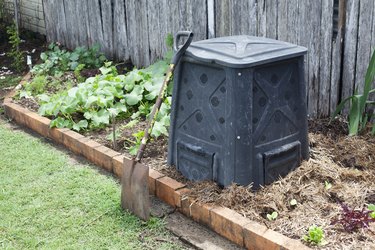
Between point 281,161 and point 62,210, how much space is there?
5.13ft

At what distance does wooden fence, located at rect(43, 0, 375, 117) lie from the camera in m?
4.73

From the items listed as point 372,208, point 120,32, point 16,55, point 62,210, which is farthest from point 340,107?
point 16,55

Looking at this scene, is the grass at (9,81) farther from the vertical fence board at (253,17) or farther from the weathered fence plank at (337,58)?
the weathered fence plank at (337,58)

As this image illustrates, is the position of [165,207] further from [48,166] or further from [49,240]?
[48,166]

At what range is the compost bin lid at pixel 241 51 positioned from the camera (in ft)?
12.6

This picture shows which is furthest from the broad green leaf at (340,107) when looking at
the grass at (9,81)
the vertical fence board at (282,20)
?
the grass at (9,81)

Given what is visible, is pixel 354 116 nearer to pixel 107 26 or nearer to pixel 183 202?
pixel 183 202

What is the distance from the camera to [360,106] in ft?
15.0

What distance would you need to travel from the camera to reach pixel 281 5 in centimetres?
513

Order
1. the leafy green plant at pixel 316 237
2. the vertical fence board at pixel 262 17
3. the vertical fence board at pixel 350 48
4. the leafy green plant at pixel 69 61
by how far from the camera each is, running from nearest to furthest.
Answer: the leafy green plant at pixel 316 237 → the vertical fence board at pixel 350 48 → the vertical fence board at pixel 262 17 → the leafy green plant at pixel 69 61

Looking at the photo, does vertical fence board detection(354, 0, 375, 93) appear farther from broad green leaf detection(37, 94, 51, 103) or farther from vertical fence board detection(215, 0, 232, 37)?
broad green leaf detection(37, 94, 51, 103)

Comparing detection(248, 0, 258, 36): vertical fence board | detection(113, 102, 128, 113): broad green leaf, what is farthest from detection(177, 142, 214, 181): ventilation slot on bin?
detection(248, 0, 258, 36): vertical fence board

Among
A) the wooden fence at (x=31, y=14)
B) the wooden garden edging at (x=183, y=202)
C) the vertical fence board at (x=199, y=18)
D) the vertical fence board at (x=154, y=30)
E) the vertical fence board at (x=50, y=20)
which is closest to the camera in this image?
the wooden garden edging at (x=183, y=202)

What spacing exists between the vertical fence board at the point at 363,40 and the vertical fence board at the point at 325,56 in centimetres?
25
